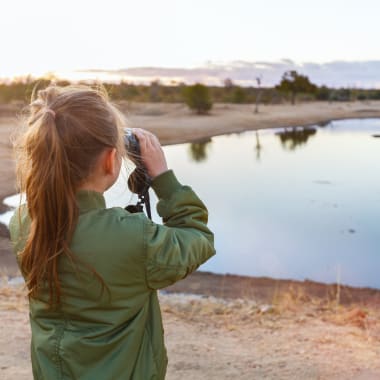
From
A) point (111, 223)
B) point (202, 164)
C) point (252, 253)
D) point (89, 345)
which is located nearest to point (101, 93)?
point (111, 223)

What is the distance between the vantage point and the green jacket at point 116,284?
1.05 metres

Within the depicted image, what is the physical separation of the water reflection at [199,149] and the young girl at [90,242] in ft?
60.9

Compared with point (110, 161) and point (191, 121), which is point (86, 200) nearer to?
point (110, 161)

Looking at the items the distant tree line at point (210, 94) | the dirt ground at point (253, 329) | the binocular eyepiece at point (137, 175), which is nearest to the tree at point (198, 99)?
the distant tree line at point (210, 94)

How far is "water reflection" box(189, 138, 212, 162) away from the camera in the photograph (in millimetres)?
20227

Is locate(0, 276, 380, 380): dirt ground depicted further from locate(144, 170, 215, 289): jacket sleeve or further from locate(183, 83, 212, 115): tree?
locate(183, 83, 212, 115): tree

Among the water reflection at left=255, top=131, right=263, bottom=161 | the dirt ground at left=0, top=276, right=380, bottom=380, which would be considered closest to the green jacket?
the dirt ground at left=0, top=276, right=380, bottom=380

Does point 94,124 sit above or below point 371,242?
above

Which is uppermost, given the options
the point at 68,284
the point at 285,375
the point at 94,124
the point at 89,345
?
the point at 94,124

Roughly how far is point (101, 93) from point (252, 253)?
786cm

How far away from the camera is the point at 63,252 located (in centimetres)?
107

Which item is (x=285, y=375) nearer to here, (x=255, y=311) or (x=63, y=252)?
(x=255, y=311)

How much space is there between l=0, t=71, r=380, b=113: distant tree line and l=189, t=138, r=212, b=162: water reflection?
8.68 metres

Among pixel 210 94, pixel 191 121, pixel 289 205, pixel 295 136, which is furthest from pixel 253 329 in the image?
pixel 210 94
